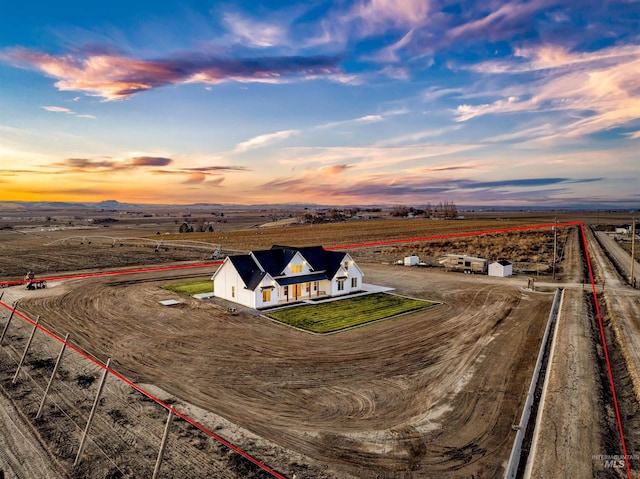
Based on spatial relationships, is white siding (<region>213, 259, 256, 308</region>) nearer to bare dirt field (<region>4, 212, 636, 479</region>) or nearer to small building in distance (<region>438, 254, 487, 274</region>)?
bare dirt field (<region>4, 212, 636, 479</region>)

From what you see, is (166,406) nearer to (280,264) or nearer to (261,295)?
(261,295)

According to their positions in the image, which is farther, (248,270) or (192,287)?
(192,287)

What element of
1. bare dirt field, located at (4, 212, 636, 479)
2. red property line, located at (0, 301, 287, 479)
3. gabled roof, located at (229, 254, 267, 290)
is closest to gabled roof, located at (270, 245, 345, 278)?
gabled roof, located at (229, 254, 267, 290)

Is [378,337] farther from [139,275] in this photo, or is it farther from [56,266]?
[56,266]

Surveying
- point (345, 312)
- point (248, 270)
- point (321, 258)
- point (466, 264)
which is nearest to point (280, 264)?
point (248, 270)

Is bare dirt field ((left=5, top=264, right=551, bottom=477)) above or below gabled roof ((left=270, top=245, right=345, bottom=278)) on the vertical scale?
below

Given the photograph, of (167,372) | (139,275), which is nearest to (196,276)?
(139,275)

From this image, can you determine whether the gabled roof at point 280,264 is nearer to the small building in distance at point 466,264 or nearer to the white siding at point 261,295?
the white siding at point 261,295
